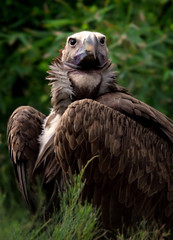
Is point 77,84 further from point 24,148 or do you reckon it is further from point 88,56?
point 24,148

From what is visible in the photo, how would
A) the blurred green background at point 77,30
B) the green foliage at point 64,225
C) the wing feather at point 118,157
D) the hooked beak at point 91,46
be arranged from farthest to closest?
the blurred green background at point 77,30 < the hooked beak at point 91,46 < the wing feather at point 118,157 < the green foliage at point 64,225

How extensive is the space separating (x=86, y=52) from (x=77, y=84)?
0.25 m

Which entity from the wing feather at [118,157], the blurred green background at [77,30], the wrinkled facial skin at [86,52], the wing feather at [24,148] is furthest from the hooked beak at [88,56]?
the blurred green background at [77,30]

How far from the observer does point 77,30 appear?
7.50 metres

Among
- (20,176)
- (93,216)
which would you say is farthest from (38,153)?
(93,216)

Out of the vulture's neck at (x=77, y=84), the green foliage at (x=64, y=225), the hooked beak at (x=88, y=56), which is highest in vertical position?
the hooked beak at (x=88, y=56)

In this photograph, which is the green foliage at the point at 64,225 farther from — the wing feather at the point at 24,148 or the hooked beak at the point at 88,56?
the hooked beak at the point at 88,56

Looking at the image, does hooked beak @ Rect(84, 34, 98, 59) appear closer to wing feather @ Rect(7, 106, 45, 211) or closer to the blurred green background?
wing feather @ Rect(7, 106, 45, 211)

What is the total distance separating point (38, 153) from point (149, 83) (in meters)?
3.92

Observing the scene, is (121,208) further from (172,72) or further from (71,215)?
(172,72)

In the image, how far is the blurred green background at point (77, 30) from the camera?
730 cm

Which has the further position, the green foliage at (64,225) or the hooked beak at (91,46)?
the hooked beak at (91,46)

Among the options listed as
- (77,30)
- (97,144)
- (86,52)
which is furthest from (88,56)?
(77,30)

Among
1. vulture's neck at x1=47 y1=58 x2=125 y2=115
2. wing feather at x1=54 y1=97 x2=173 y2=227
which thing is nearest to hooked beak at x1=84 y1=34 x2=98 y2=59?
vulture's neck at x1=47 y1=58 x2=125 y2=115
